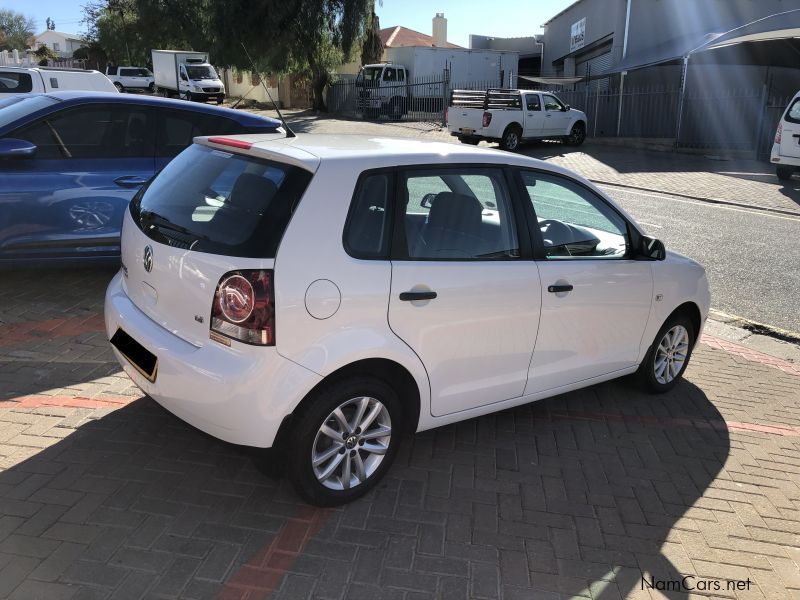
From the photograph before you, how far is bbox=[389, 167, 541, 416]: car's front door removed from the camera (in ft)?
10.5

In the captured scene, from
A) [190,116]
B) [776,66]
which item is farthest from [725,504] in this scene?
[776,66]

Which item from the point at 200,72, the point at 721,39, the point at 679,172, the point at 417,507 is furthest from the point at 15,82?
the point at 200,72

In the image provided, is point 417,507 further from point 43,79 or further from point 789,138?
point 789,138

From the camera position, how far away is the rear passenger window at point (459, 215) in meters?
3.35

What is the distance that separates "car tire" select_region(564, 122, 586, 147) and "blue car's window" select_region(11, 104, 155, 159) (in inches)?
738

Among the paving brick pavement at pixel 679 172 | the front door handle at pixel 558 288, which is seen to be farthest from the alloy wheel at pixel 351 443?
the paving brick pavement at pixel 679 172

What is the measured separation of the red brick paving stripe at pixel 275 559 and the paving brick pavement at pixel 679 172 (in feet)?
39.1

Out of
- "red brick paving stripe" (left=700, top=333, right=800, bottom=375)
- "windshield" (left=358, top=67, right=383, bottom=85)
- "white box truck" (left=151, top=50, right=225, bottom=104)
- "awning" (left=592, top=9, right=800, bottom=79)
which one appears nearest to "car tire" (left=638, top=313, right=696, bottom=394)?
"red brick paving stripe" (left=700, top=333, right=800, bottom=375)

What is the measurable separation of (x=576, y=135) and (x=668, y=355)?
19447 mm

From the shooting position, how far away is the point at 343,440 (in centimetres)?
315

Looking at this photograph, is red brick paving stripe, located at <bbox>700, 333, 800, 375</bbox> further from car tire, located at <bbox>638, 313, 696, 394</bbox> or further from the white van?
the white van

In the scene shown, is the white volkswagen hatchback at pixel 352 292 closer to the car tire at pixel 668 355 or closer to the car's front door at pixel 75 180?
the car tire at pixel 668 355

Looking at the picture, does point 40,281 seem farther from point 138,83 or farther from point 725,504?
point 138,83

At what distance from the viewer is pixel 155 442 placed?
3678 mm
